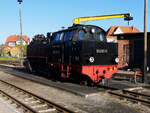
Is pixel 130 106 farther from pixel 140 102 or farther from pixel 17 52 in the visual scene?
pixel 17 52

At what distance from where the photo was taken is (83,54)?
9.65 m

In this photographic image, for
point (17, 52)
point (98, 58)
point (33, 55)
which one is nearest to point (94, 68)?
point (98, 58)

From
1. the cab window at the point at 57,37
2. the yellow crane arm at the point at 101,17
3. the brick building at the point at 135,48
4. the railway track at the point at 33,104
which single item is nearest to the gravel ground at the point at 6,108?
the railway track at the point at 33,104

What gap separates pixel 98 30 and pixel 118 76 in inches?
199

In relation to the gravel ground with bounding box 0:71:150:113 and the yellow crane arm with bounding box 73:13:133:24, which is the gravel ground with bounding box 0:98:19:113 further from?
the yellow crane arm with bounding box 73:13:133:24

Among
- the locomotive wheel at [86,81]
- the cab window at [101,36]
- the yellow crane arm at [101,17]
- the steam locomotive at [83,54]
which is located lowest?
the locomotive wheel at [86,81]

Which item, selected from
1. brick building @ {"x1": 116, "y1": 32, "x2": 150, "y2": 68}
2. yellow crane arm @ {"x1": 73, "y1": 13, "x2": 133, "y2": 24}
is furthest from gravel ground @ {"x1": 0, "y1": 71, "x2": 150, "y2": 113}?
brick building @ {"x1": 116, "y1": 32, "x2": 150, "y2": 68}

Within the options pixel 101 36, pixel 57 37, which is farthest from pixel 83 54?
pixel 57 37

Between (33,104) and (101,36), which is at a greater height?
(101,36)

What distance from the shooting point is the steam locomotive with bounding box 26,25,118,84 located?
975 cm

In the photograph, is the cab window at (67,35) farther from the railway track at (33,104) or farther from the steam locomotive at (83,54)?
the railway track at (33,104)

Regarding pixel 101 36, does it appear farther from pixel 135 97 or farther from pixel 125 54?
pixel 125 54

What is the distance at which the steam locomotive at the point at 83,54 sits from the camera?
9.75m

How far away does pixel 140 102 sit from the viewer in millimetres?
7273
